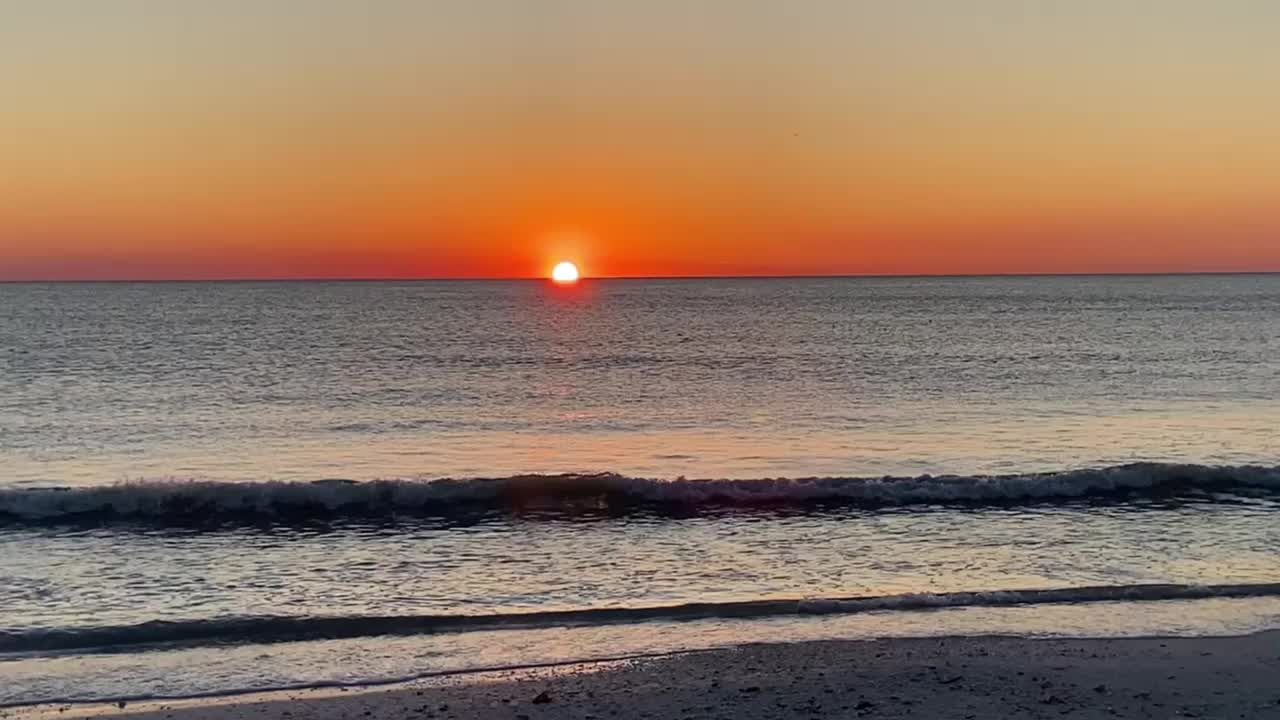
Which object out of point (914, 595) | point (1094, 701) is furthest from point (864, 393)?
point (1094, 701)

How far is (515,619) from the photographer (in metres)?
12.1

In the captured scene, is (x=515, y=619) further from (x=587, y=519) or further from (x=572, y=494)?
(x=572, y=494)

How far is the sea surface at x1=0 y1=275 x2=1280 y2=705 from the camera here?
1166cm

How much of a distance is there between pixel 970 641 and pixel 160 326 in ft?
287

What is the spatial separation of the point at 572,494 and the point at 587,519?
190cm

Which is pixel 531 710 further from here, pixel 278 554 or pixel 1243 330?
pixel 1243 330

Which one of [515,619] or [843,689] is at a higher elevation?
[843,689]

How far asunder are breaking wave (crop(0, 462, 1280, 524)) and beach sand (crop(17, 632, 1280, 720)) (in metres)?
8.68

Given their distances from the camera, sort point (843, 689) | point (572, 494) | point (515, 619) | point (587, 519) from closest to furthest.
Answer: point (843, 689) → point (515, 619) → point (587, 519) → point (572, 494)

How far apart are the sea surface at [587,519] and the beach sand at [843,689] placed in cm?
63

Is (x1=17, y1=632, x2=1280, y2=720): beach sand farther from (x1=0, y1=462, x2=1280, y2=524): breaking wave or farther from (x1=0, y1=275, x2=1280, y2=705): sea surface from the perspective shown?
(x1=0, y1=462, x2=1280, y2=524): breaking wave

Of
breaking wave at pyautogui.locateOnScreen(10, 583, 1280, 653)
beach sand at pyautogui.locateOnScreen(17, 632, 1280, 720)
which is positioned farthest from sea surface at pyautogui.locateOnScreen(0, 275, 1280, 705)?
beach sand at pyautogui.locateOnScreen(17, 632, 1280, 720)

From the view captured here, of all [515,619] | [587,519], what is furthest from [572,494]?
[515,619]

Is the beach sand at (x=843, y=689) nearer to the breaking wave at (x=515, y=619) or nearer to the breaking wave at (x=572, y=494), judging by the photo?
the breaking wave at (x=515, y=619)
